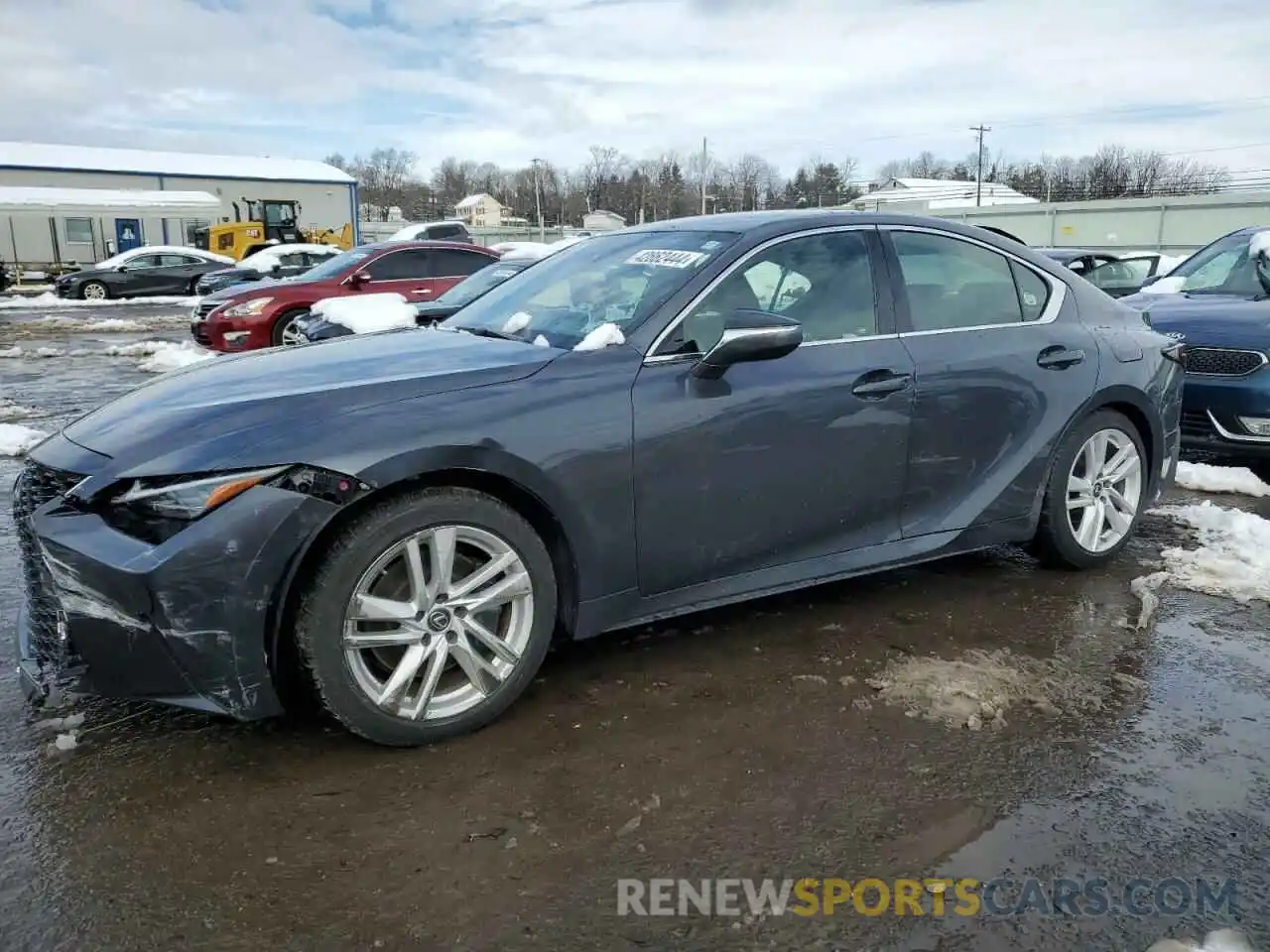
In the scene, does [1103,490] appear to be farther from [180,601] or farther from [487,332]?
[180,601]

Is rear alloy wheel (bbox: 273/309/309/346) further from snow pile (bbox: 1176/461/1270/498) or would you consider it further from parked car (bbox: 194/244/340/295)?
parked car (bbox: 194/244/340/295)

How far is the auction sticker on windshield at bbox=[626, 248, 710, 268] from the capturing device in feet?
11.6

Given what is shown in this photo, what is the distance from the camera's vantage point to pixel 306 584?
272cm

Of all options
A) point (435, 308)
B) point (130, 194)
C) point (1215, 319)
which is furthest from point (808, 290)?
point (130, 194)

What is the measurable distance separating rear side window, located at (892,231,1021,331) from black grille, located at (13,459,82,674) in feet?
10.0

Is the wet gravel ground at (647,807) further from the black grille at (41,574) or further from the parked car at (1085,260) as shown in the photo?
the parked car at (1085,260)

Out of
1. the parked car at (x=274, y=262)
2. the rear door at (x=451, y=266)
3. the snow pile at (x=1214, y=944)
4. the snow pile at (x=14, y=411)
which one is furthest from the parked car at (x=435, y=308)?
the parked car at (x=274, y=262)

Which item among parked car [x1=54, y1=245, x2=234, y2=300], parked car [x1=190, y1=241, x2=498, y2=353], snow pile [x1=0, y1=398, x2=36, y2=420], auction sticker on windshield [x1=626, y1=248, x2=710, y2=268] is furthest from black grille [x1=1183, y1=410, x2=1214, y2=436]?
parked car [x1=54, y1=245, x2=234, y2=300]

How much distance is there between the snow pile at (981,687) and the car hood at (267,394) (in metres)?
1.68

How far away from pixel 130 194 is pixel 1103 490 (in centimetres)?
4545

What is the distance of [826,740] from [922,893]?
706 mm

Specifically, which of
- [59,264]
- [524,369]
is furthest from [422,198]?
[524,369]

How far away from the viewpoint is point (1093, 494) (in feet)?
14.5

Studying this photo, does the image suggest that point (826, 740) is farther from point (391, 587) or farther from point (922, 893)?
point (391, 587)
